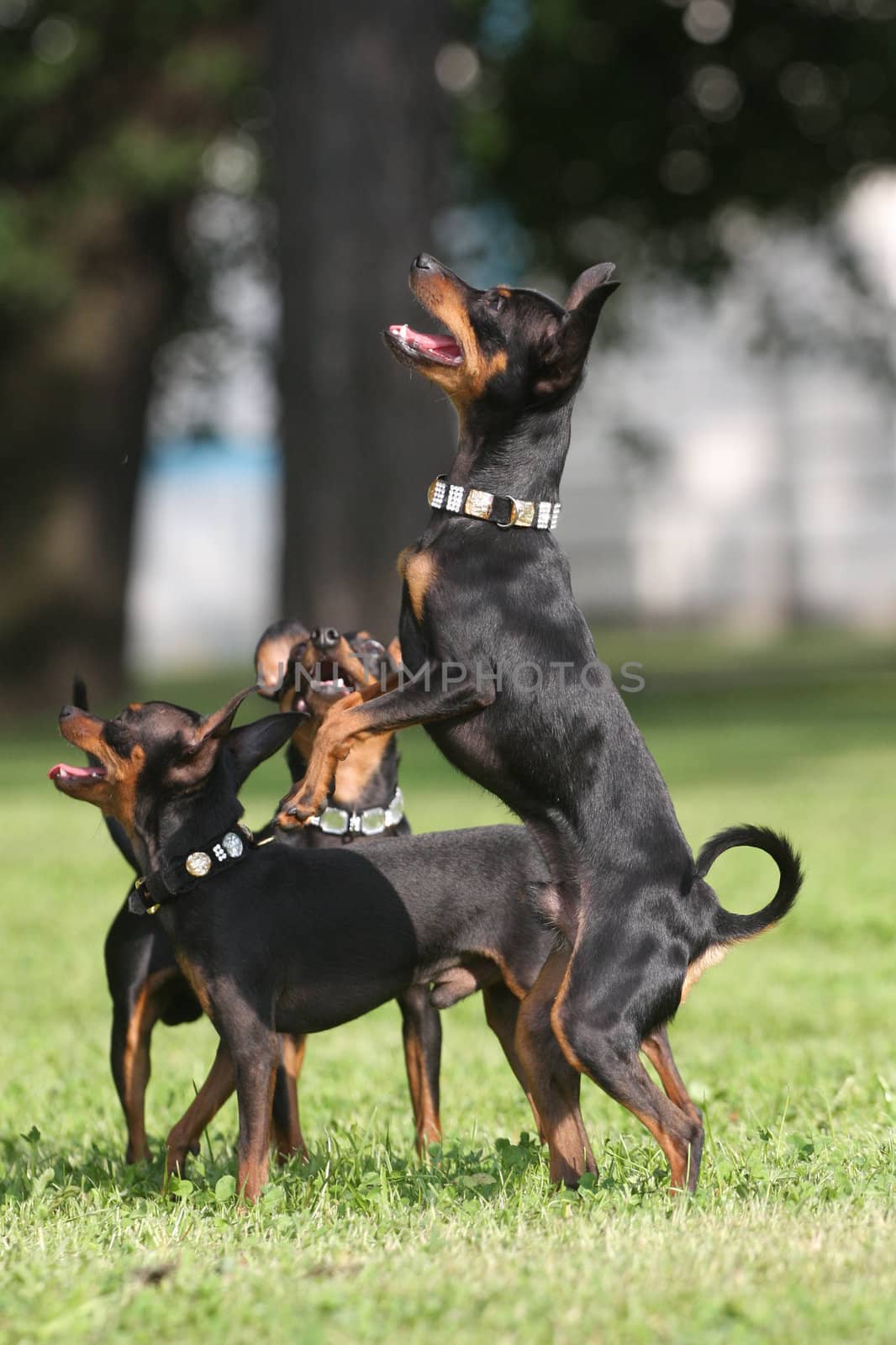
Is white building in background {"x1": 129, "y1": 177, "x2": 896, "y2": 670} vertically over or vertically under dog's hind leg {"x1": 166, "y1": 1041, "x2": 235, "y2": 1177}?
over

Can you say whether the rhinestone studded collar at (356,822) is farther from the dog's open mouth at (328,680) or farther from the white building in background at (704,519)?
the white building in background at (704,519)

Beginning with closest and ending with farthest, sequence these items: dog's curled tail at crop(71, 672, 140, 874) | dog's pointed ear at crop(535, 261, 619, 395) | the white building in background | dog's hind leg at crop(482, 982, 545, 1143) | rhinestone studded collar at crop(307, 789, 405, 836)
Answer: dog's pointed ear at crop(535, 261, 619, 395) < dog's curled tail at crop(71, 672, 140, 874) < dog's hind leg at crop(482, 982, 545, 1143) < rhinestone studded collar at crop(307, 789, 405, 836) < the white building in background

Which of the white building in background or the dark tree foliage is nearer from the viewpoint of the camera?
the dark tree foliage

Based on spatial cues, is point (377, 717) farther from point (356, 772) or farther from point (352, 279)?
point (352, 279)

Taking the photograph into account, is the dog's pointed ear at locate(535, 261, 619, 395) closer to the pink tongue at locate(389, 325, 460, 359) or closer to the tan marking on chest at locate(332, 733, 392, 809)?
the pink tongue at locate(389, 325, 460, 359)

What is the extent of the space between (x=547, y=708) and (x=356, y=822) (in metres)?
1.32

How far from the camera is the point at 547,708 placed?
413 centimetres

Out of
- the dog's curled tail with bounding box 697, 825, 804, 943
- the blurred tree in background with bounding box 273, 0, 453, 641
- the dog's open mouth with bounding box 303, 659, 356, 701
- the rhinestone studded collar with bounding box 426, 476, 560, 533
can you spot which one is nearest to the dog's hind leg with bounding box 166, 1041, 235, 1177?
the dog's open mouth with bounding box 303, 659, 356, 701

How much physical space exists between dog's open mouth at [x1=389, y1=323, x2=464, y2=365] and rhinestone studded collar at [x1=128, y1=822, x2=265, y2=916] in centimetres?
133

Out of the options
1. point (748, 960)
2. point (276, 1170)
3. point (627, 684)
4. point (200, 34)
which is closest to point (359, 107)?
point (200, 34)

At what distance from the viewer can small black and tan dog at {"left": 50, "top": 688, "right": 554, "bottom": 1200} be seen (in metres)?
4.39

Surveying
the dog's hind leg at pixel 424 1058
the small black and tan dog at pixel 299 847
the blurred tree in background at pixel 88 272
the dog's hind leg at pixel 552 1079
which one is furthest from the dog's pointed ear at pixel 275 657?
the blurred tree in background at pixel 88 272

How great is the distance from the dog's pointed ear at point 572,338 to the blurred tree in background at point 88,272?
15639mm

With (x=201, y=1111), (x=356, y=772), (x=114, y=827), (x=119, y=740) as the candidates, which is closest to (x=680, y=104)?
(x=356, y=772)
